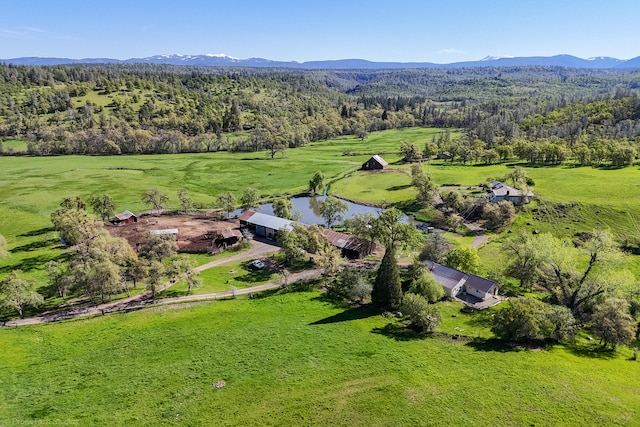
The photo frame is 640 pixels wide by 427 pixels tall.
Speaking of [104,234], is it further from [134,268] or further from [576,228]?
[576,228]

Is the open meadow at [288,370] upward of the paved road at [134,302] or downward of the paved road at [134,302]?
upward

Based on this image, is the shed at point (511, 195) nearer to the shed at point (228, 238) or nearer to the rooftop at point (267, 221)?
the rooftop at point (267, 221)

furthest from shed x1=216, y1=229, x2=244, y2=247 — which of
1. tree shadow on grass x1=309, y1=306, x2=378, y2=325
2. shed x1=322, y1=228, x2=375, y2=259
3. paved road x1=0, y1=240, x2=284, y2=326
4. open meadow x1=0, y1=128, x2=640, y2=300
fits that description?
tree shadow on grass x1=309, y1=306, x2=378, y2=325

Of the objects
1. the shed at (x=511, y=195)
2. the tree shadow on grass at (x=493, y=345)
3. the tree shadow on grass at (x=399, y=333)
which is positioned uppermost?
the shed at (x=511, y=195)

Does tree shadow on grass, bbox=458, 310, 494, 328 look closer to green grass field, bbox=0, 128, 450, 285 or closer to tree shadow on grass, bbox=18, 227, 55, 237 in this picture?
green grass field, bbox=0, 128, 450, 285

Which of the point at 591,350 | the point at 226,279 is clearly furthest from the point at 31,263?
the point at 591,350

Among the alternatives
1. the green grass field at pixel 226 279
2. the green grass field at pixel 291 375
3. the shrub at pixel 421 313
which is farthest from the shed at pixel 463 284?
the green grass field at pixel 226 279
